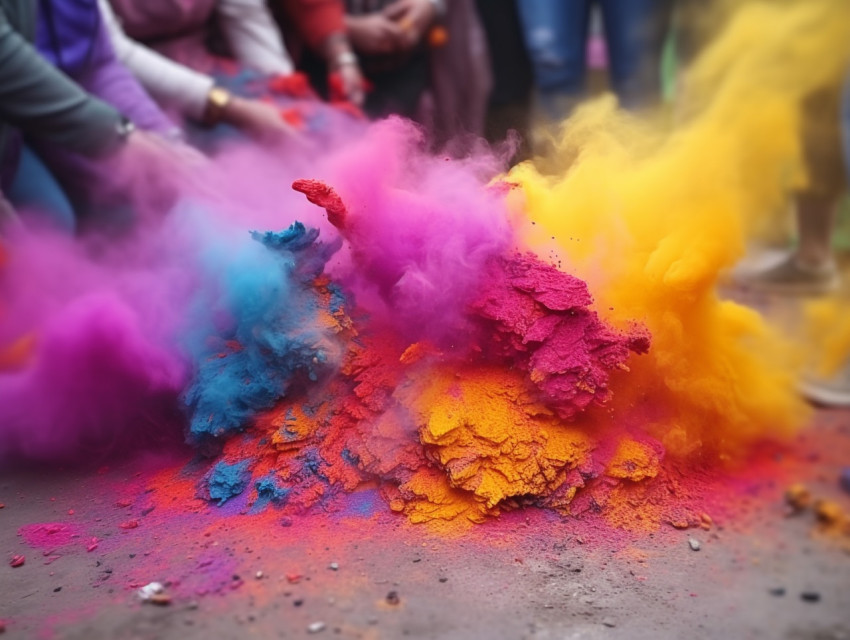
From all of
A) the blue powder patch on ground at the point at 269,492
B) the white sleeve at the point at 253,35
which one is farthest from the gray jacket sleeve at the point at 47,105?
the blue powder patch on ground at the point at 269,492

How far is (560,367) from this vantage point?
1077 mm

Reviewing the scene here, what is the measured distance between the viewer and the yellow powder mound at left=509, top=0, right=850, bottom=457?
1120 mm

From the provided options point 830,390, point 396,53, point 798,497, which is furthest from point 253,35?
point 798,497

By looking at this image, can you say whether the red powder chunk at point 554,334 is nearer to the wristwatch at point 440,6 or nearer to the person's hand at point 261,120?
the person's hand at point 261,120

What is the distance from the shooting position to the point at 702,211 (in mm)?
1220

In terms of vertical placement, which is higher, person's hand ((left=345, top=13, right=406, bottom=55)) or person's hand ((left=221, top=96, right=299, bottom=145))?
person's hand ((left=345, top=13, right=406, bottom=55))

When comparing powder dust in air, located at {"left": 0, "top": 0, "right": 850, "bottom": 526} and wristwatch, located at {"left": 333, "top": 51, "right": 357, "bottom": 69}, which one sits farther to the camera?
wristwatch, located at {"left": 333, "top": 51, "right": 357, "bottom": 69}

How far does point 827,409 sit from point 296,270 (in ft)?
2.87

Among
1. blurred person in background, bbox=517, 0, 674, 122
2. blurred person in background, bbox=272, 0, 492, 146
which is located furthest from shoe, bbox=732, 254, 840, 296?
blurred person in background, bbox=272, 0, 492, 146

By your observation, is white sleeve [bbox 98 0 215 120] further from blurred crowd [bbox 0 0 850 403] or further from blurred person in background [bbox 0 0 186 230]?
blurred person in background [bbox 0 0 186 230]

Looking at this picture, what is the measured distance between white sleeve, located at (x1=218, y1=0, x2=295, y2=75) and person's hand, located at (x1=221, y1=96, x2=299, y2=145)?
31 cm

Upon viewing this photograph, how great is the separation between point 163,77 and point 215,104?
16 centimetres

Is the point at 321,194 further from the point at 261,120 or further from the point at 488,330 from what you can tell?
the point at 261,120

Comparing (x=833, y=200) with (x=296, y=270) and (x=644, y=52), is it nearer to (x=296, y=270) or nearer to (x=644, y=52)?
(x=296, y=270)
